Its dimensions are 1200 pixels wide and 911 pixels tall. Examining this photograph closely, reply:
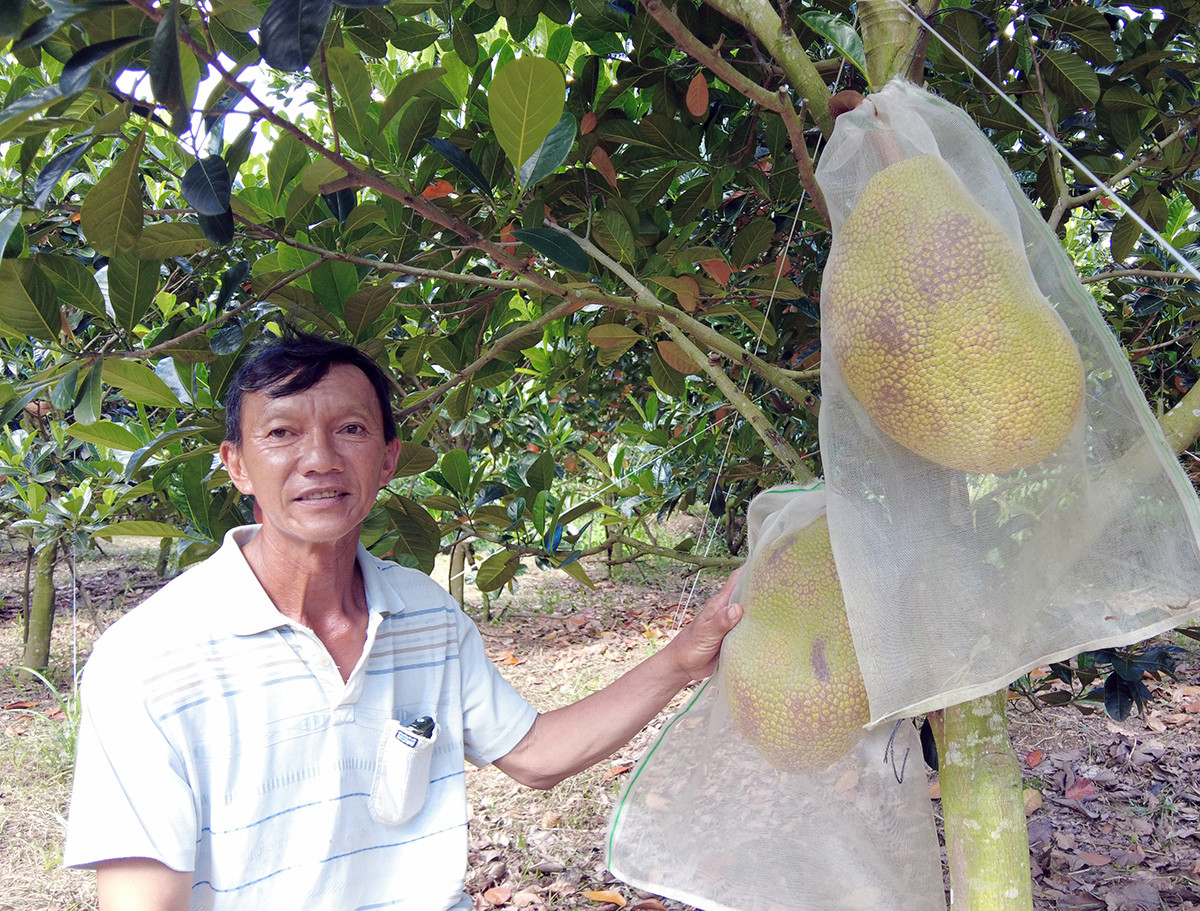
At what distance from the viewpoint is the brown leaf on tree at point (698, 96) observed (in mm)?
1160

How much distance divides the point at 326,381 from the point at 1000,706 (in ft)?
2.63

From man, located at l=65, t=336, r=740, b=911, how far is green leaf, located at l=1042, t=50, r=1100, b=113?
0.71 meters

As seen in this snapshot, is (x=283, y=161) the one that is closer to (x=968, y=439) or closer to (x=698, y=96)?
(x=698, y=96)

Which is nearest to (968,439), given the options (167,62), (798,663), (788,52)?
(798,663)

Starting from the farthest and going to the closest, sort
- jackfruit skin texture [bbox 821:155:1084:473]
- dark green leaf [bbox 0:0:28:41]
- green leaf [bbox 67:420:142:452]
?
green leaf [bbox 67:420:142:452]
jackfruit skin texture [bbox 821:155:1084:473]
dark green leaf [bbox 0:0:28:41]

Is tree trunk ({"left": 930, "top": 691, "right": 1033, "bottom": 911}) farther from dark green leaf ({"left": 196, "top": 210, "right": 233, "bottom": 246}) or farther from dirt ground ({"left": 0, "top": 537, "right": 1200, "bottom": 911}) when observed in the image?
dirt ground ({"left": 0, "top": 537, "right": 1200, "bottom": 911})

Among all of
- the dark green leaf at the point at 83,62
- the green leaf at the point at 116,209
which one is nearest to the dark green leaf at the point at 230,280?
the green leaf at the point at 116,209

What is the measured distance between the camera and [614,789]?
244cm

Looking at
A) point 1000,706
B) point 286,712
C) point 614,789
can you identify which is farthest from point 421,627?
point 614,789

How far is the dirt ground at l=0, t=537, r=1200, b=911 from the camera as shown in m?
1.84

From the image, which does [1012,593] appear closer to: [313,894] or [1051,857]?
[313,894]

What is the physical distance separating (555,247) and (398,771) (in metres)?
0.65

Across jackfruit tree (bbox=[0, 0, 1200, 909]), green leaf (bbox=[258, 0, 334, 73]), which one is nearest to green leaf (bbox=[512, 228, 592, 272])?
jackfruit tree (bbox=[0, 0, 1200, 909])

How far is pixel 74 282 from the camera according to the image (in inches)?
36.8
